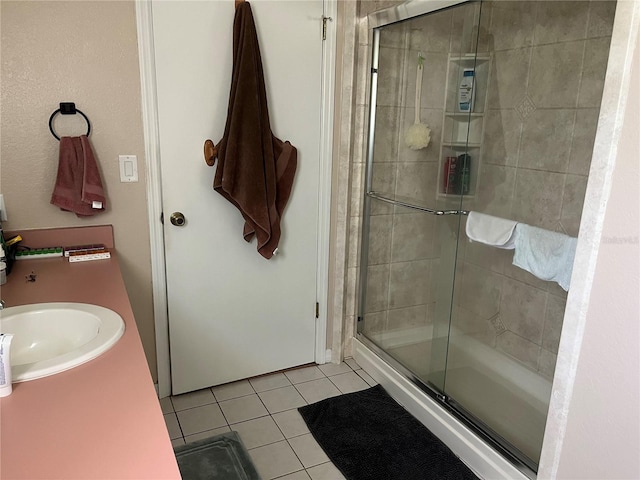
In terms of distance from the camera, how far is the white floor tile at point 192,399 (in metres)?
2.40

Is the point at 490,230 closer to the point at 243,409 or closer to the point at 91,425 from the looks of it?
the point at 243,409

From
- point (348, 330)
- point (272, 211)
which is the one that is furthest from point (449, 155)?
point (348, 330)

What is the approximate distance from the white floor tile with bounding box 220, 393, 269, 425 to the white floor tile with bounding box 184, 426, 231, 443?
6 cm

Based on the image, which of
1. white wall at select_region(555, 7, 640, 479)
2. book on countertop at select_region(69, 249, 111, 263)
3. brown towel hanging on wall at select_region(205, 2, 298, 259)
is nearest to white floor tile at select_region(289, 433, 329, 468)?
brown towel hanging on wall at select_region(205, 2, 298, 259)

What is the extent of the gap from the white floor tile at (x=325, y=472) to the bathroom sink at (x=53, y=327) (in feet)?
3.61

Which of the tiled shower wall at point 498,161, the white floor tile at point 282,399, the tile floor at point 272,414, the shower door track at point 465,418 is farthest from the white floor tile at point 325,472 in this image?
the tiled shower wall at point 498,161

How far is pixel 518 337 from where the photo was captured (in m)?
2.56

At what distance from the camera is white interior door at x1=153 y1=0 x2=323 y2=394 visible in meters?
2.14

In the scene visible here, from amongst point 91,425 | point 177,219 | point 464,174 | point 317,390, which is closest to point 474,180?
point 464,174

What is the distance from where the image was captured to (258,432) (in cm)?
222

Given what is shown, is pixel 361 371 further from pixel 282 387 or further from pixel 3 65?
pixel 3 65

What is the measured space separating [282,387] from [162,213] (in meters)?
1.10

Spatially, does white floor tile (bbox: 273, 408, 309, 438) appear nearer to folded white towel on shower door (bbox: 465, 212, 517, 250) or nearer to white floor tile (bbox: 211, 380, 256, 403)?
white floor tile (bbox: 211, 380, 256, 403)

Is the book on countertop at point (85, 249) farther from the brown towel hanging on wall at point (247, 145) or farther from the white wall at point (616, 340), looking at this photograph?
the white wall at point (616, 340)
